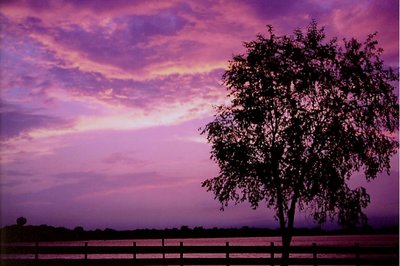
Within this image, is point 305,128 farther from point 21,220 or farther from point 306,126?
point 21,220

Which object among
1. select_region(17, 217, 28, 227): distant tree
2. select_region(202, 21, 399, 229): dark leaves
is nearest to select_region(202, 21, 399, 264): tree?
A: select_region(202, 21, 399, 229): dark leaves

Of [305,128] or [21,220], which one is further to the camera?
[21,220]

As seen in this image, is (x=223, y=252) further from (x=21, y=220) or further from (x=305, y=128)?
(x=21, y=220)

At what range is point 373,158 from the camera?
61.7ft

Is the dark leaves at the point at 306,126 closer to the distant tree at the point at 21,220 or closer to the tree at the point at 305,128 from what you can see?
the tree at the point at 305,128

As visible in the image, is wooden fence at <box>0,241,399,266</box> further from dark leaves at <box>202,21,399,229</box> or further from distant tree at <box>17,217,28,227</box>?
distant tree at <box>17,217,28,227</box>

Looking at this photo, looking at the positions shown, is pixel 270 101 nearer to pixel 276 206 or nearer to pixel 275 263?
pixel 276 206

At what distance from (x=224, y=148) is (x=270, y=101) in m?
2.49

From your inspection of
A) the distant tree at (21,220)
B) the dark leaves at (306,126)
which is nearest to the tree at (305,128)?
the dark leaves at (306,126)

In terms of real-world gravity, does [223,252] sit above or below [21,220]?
below

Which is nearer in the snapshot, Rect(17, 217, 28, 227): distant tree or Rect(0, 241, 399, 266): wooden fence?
Rect(0, 241, 399, 266): wooden fence

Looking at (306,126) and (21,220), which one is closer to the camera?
(306,126)

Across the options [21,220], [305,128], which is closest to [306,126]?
[305,128]

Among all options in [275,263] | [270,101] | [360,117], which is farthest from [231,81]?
[275,263]
